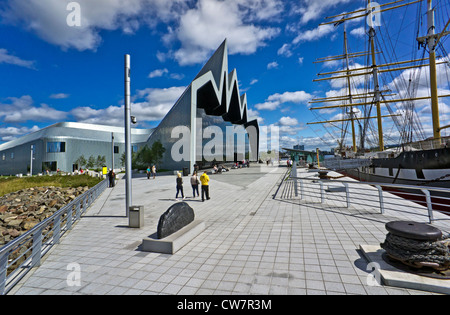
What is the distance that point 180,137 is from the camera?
1334 inches

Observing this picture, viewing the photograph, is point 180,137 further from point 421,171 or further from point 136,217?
point 421,171

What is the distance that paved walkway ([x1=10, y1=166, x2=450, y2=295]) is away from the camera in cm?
344

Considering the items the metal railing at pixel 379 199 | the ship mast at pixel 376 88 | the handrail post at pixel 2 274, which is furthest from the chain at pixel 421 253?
the ship mast at pixel 376 88

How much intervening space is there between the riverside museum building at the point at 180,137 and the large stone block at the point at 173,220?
80.6 ft

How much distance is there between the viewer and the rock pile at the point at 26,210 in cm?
933

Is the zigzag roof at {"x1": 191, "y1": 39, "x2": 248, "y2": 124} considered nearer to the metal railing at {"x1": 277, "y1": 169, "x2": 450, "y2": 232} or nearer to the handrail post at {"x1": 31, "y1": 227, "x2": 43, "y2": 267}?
the metal railing at {"x1": 277, "y1": 169, "x2": 450, "y2": 232}

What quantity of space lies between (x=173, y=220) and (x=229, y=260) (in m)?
1.81

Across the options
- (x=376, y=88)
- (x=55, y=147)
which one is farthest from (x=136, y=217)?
(x=55, y=147)

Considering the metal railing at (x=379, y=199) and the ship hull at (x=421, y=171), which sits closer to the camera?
the metal railing at (x=379, y=199)

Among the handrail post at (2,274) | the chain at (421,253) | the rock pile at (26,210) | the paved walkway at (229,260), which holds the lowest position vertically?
the rock pile at (26,210)

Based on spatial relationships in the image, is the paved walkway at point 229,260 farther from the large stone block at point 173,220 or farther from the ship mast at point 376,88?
the ship mast at point 376,88

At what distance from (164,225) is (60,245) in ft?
9.66

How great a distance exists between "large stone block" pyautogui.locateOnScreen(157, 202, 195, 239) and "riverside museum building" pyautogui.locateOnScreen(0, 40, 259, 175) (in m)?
24.6
